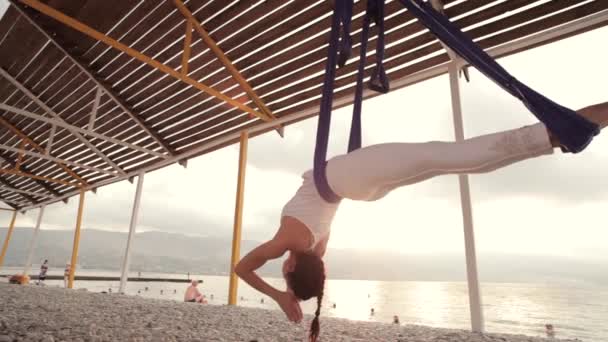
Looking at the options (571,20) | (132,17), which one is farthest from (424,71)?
(132,17)

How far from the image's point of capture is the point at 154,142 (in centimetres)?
803

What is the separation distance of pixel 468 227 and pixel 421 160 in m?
2.96

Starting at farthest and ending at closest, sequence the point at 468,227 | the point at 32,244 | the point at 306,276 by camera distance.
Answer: the point at 32,244
the point at 468,227
the point at 306,276

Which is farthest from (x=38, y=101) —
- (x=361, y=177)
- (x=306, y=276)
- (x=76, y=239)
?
(x=361, y=177)

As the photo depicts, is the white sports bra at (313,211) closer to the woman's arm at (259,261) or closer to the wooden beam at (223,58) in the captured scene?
the woman's arm at (259,261)

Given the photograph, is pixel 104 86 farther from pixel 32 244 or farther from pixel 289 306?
pixel 32 244

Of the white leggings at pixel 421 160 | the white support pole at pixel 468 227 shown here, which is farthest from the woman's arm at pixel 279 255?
the white support pole at pixel 468 227

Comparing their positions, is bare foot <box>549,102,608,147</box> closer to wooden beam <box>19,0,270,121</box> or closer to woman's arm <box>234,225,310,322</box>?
woman's arm <box>234,225,310,322</box>

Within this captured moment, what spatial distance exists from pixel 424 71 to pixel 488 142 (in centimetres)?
363

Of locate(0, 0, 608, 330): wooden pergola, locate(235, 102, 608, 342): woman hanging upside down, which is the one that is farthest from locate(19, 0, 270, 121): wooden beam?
locate(235, 102, 608, 342): woman hanging upside down

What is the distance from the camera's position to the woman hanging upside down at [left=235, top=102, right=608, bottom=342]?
1.27 m

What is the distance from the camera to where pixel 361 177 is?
1542 millimetres

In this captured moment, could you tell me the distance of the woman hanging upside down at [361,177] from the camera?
127 centimetres

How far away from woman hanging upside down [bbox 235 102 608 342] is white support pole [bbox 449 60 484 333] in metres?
2.56
